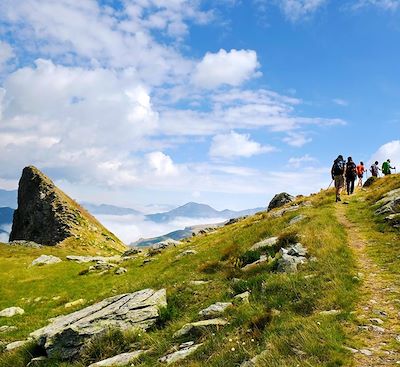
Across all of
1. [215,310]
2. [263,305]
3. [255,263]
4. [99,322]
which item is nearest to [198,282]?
[255,263]

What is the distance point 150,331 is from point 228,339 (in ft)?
15.4

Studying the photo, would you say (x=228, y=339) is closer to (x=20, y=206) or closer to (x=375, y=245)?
(x=375, y=245)

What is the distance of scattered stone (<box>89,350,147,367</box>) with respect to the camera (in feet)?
41.3

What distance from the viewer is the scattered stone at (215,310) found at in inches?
574

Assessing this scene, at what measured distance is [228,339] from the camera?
1160 centimetres

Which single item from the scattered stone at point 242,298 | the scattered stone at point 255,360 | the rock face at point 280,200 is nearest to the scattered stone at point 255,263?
the scattered stone at point 242,298

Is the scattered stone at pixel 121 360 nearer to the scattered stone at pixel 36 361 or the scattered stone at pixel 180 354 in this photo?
the scattered stone at pixel 180 354

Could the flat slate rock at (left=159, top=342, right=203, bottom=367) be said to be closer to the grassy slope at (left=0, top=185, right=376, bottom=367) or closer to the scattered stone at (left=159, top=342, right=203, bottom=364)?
the scattered stone at (left=159, top=342, right=203, bottom=364)

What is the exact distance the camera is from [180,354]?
11.8 metres

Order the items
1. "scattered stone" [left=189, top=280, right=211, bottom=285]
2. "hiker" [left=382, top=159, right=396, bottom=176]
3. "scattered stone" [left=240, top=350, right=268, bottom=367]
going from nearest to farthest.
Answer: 1. "scattered stone" [left=240, top=350, right=268, bottom=367]
2. "scattered stone" [left=189, top=280, right=211, bottom=285]
3. "hiker" [left=382, top=159, right=396, bottom=176]

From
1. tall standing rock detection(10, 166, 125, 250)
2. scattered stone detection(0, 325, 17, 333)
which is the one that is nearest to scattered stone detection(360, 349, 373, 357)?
scattered stone detection(0, 325, 17, 333)

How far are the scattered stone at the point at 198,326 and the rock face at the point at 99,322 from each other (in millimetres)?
2347

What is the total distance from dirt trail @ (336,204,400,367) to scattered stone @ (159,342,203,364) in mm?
4677

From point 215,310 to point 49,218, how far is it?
72834 mm
